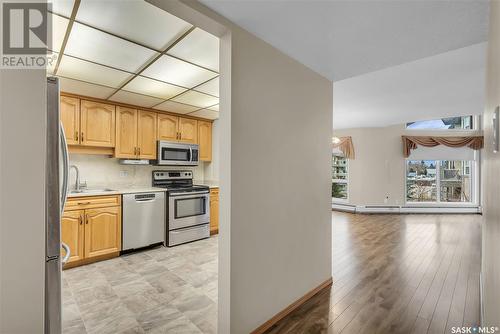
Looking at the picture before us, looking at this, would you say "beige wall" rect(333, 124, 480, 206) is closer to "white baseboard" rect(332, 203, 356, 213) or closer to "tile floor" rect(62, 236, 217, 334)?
"white baseboard" rect(332, 203, 356, 213)

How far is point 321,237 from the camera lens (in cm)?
270

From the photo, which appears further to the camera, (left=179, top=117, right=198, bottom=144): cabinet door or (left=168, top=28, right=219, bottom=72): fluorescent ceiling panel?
(left=179, top=117, right=198, bottom=144): cabinet door

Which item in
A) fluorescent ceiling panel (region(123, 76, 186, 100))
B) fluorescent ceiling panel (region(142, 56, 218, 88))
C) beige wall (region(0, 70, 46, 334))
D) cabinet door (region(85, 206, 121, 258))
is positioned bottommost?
cabinet door (region(85, 206, 121, 258))

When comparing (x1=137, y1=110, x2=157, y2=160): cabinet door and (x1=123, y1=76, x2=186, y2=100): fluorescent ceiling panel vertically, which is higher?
(x1=123, y1=76, x2=186, y2=100): fluorescent ceiling panel

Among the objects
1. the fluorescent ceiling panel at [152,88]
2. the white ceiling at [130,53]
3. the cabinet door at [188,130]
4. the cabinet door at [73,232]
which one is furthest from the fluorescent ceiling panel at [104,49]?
the cabinet door at [188,130]

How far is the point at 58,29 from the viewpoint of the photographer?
6.07ft

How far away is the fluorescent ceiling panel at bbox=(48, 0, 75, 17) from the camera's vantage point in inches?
61.7

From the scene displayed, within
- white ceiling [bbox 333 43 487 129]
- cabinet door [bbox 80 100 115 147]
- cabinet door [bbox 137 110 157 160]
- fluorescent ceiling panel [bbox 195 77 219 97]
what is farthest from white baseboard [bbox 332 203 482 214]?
cabinet door [bbox 80 100 115 147]

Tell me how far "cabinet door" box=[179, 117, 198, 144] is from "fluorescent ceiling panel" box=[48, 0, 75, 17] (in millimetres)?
2937

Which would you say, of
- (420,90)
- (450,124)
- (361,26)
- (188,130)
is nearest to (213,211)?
(188,130)

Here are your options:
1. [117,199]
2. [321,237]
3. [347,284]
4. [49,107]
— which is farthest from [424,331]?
[117,199]

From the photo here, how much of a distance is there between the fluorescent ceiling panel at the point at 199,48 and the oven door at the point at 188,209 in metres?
2.32

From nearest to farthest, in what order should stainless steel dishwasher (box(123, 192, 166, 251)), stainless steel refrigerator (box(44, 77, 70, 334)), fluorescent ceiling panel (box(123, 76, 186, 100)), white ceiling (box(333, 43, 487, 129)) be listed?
stainless steel refrigerator (box(44, 77, 70, 334)), white ceiling (box(333, 43, 487, 129)), fluorescent ceiling panel (box(123, 76, 186, 100)), stainless steel dishwasher (box(123, 192, 166, 251))

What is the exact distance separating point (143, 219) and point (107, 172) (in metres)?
1.04
